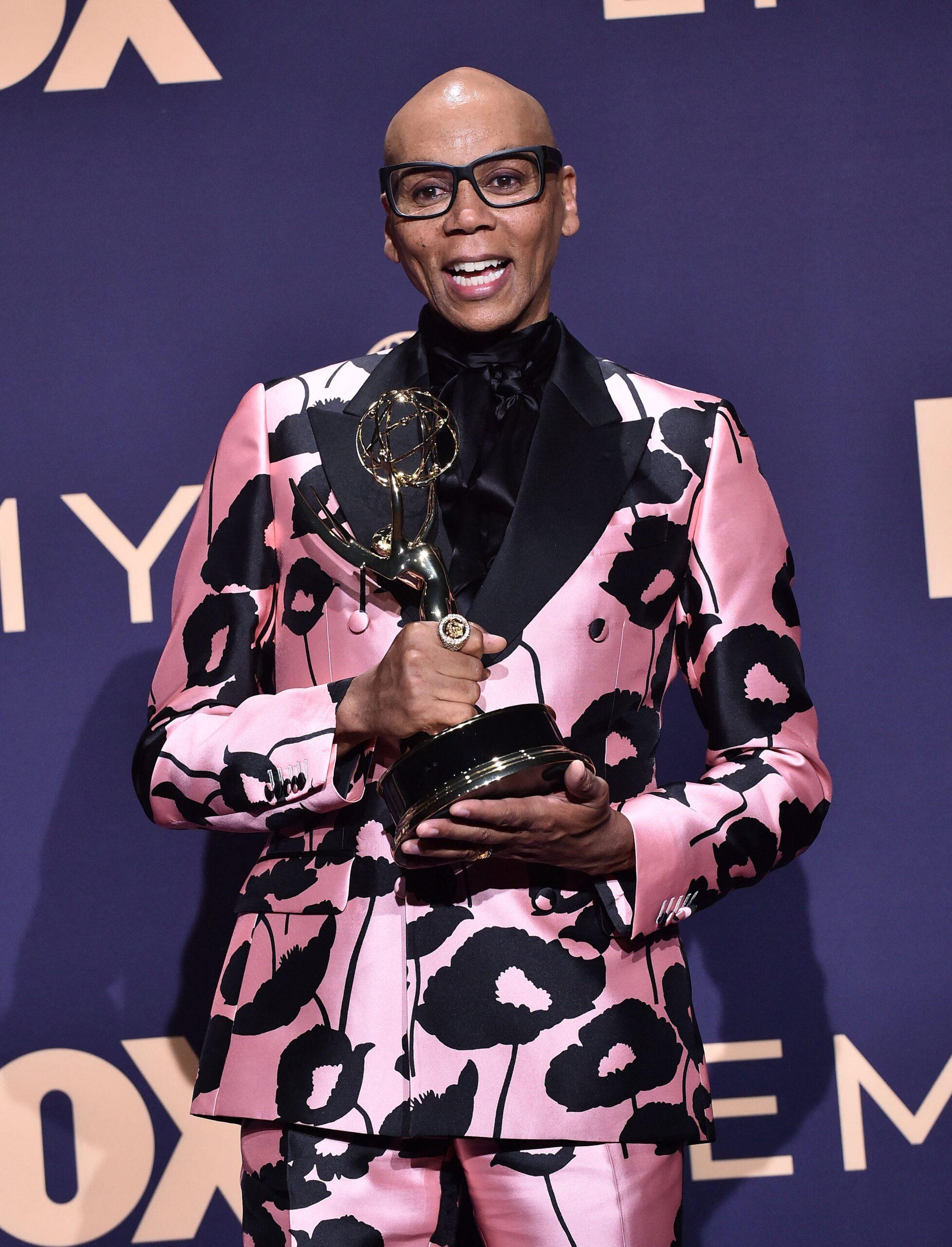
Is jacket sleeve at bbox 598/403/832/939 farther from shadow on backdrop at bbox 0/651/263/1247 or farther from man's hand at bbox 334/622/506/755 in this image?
shadow on backdrop at bbox 0/651/263/1247

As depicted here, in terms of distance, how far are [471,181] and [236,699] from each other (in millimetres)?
583

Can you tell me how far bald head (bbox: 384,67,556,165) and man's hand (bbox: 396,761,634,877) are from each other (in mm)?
693

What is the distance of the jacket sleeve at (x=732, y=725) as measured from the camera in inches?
52.6

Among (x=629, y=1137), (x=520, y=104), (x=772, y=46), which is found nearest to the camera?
(x=629, y=1137)

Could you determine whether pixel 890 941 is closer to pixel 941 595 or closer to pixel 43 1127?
pixel 941 595

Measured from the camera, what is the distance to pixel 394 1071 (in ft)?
4.28

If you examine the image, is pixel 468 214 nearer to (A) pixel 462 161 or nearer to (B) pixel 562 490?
(A) pixel 462 161

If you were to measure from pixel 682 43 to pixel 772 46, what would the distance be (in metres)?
0.15

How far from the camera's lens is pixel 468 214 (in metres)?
1.47

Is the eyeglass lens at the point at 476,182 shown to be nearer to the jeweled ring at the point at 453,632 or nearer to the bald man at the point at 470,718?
the bald man at the point at 470,718

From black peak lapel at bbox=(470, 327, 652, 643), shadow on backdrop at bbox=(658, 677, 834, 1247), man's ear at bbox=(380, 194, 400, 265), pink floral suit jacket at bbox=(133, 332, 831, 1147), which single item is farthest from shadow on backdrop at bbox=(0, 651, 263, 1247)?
black peak lapel at bbox=(470, 327, 652, 643)

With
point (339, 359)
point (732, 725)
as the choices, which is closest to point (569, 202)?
point (732, 725)

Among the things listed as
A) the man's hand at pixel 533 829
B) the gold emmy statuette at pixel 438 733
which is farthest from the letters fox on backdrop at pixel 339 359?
the man's hand at pixel 533 829

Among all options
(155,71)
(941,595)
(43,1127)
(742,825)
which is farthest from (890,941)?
(155,71)
